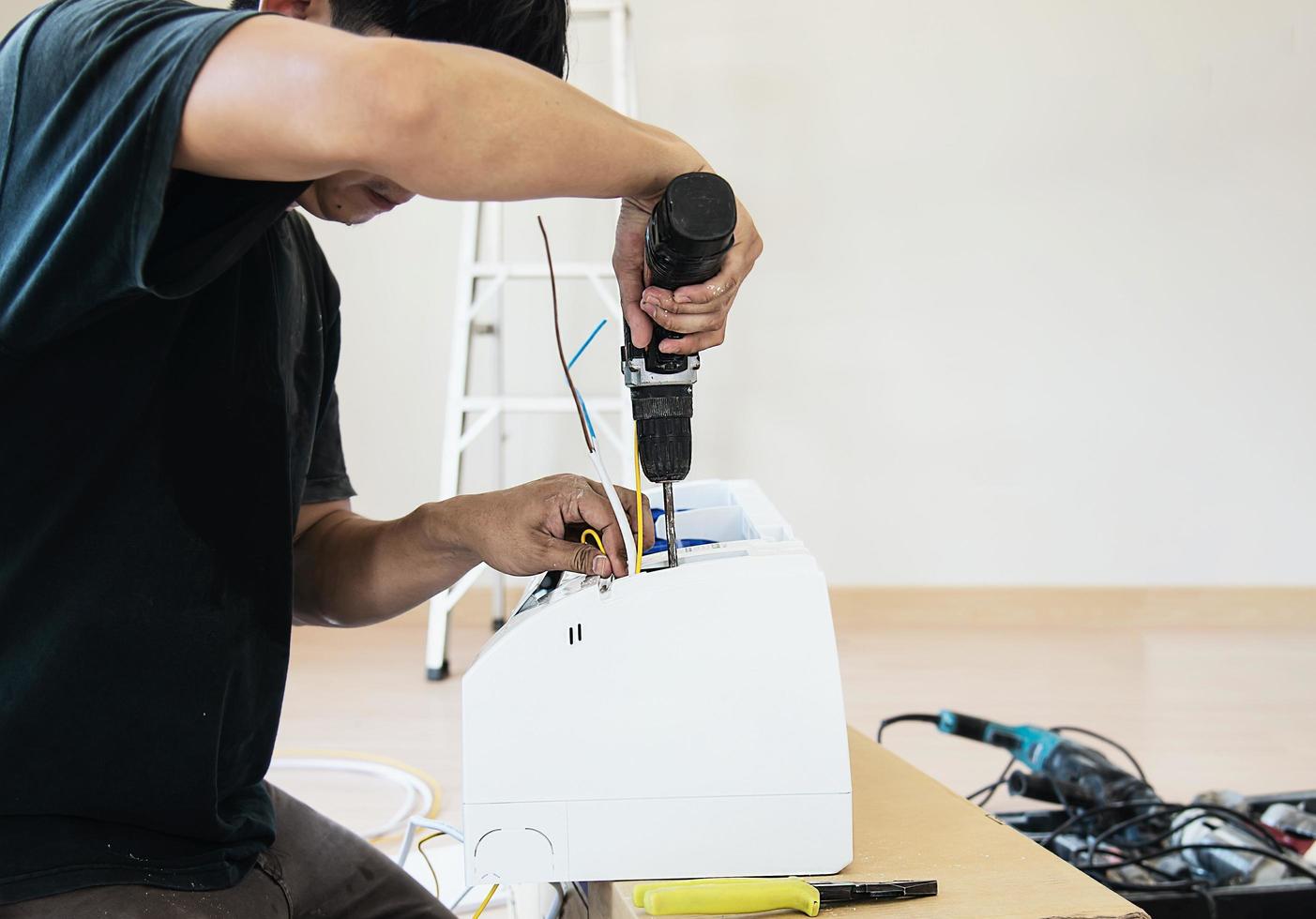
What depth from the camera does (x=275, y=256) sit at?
903 mm

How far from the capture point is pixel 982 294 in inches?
119

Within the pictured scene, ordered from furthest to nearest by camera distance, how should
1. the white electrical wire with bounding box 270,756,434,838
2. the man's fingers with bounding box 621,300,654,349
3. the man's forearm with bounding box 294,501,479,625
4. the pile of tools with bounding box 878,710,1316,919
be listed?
the white electrical wire with bounding box 270,756,434,838 → the pile of tools with bounding box 878,710,1316,919 → the man's forearm with bounding box 294,501,479,625 → the man's fingers with bounding box 621,300,654,349

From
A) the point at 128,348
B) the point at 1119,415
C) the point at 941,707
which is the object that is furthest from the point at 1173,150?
the point at 128,348

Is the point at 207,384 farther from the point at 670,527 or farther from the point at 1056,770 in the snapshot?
the point at 1056,770

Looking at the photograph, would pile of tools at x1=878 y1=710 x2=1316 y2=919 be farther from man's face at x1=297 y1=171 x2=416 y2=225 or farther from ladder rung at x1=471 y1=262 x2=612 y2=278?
ladder rung at x1=471 y1=262 x2=612 y2=278

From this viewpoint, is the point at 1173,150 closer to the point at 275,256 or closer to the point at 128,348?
the point at 275,256

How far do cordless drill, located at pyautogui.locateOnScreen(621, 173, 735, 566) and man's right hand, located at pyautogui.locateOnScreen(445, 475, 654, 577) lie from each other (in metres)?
0.07

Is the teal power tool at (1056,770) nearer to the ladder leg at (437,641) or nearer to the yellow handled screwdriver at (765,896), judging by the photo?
the yellow handled screwdriver at (765,896)

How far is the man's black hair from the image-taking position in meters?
0.71

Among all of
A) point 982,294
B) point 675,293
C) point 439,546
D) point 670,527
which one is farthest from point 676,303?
point 982,294

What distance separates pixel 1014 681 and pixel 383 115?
2343 millimetres

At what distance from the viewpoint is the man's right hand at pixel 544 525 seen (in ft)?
2.64

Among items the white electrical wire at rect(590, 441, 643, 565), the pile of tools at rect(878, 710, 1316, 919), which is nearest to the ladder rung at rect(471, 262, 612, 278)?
the pile of tools at rect(878, 710, 1316, 919)

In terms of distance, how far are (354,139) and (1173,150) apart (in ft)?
9.88
